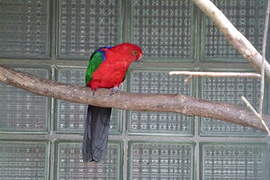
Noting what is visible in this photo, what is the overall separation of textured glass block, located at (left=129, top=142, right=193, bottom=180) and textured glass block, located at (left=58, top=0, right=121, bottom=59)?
569mm

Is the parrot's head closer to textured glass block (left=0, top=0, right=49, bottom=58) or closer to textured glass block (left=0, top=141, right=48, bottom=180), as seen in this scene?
textured glass block (left=0, top=0, right=49, bottom=58)

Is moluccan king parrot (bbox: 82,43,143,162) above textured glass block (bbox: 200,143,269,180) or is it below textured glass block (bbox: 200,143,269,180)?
above

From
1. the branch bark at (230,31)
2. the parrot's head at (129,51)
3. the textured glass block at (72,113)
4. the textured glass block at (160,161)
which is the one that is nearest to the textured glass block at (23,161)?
the textured glass block at (72,113)

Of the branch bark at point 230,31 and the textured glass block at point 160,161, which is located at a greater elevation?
the branch bark at point 230,31

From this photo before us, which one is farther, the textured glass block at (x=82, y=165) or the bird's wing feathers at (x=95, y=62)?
the textured glass block at (x=82, y=165)

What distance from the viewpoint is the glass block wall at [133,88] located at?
2.63 metres

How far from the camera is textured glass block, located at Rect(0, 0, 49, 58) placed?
262 centimetres

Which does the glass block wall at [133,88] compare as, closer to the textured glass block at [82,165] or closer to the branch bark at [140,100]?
the textured glass block at [82,165]

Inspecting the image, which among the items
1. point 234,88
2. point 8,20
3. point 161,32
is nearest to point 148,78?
point 161,32

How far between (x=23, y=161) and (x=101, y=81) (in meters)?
0.75

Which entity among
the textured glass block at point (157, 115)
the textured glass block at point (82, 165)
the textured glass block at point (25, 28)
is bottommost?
the textured glass block at point (82, 165)

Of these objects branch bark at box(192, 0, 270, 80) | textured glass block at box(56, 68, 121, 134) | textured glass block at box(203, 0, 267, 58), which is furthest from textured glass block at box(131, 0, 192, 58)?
branch bark at box(192, 0, 270, 80)

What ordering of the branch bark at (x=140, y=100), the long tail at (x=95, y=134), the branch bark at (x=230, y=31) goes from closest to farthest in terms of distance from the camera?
the branch bark at (x=230, y=31), the branch bark at (x=140, y=100), the long tail at (x=95, y=134)

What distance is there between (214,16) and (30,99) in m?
1.55
